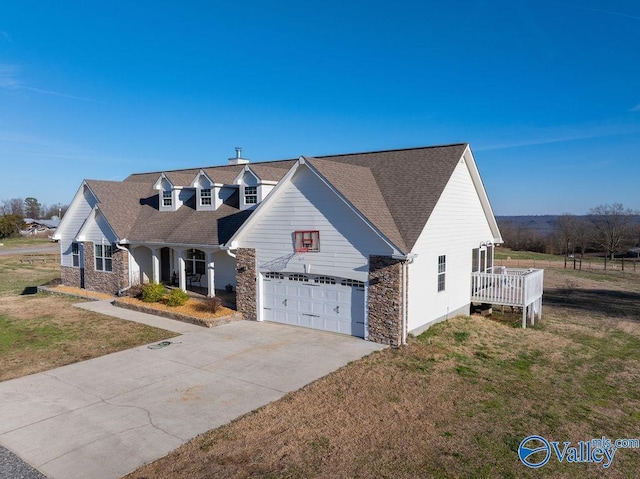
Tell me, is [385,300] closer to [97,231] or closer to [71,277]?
[97,231]

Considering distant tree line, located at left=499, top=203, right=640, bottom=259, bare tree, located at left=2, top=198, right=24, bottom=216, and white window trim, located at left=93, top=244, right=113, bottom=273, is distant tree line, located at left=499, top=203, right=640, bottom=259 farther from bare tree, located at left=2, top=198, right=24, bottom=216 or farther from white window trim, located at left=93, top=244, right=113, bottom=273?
bare tree, located at left=2, top=198, right=24, bottom=216

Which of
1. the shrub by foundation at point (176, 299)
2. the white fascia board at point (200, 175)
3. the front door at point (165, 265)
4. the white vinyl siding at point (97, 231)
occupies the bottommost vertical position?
the shrub by foundation at point (176, 299)

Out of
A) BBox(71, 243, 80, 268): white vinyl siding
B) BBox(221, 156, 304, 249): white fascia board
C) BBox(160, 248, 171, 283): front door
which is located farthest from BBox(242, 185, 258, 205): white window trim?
BBox(71, 243, 80, 268): white vinyl siding

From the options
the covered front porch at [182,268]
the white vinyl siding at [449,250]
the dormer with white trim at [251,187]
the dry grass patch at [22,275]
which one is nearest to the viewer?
the white vinyl siding at [449,250]

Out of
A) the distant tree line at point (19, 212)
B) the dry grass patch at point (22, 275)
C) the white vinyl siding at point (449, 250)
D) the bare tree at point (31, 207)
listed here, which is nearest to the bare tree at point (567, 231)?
the white vinyl siding at point (449, 250)

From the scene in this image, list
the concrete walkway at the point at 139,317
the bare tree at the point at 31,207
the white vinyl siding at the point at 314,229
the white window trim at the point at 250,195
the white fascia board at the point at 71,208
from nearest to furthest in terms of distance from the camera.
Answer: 1. the white vinyl siding at the point at 314,229
2. the concrete walkway at the point at 139,317
3. the white window trim at the point at 250,195
4. the white fascia board at the point at 71,208
5. the bare tree at the point at 31,207

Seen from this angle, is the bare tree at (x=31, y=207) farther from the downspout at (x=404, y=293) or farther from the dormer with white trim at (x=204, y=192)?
A: the downspout at (x=404, y=293)

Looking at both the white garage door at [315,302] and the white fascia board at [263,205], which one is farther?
the white fascia board at [263,205]
